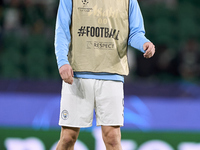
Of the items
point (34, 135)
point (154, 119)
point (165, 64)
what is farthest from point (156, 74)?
point (34, 135)

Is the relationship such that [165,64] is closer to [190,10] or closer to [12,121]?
[190,10]

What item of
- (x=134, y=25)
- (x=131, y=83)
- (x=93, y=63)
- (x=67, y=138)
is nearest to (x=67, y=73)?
(x=93, y=63)

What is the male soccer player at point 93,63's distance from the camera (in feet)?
9.56

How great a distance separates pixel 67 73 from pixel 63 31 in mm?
350

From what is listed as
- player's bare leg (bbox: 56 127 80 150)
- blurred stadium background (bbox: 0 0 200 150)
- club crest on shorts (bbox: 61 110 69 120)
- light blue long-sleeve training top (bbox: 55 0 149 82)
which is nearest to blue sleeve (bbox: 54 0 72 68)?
light blue long-sleeve training top (bbox: 55 0 149 82)

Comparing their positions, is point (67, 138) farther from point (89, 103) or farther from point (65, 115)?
point (89, 103)

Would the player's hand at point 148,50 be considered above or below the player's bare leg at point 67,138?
above

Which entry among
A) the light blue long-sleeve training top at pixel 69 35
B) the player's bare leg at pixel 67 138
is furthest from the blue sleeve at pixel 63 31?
the player's bare leg at pixel 67 138

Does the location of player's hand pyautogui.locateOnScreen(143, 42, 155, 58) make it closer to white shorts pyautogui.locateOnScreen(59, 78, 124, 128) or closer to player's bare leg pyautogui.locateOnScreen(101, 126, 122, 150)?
white shorts pyautogui.locateOnScreen(59, 78, 124, 128)

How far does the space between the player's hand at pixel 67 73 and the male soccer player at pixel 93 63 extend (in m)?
0.18

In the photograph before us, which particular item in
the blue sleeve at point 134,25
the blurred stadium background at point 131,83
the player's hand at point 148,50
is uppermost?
the blue sleeve at point 134,25

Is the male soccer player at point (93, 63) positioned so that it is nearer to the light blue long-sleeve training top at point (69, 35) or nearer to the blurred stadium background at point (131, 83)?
the light blue long-sleeve training top at point (69, 35)

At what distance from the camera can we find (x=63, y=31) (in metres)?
2.91

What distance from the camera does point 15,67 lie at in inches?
260
